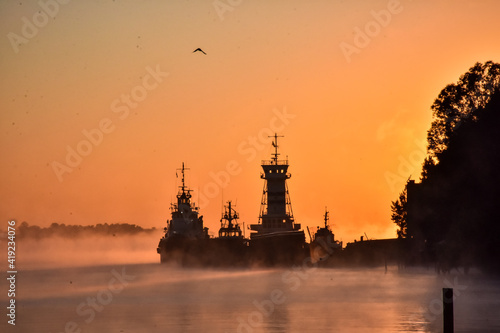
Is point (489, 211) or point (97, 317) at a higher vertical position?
point (489, 211)

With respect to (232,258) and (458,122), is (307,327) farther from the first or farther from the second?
(232,258)

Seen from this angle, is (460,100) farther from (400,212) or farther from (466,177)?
(400,212)

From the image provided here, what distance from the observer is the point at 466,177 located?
8244 cm

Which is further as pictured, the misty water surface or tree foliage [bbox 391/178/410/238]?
tree foliage [bbox 391/178/410/238]

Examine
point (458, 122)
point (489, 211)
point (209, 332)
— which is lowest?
point (209, 332)

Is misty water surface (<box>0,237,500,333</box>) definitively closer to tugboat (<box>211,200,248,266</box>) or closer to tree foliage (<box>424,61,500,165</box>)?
tree foliage (<box>424,61,500,165</box>)

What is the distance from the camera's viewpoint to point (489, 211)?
79.9 m

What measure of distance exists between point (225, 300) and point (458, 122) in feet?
85.6

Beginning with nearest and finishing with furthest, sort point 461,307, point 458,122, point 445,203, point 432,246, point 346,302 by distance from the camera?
point 461,307
point 346,302
point 445,203
point 458,122
point 432,246

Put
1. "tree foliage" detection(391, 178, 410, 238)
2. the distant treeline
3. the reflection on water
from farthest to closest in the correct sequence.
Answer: "tree foliage" detection(391, 178, 410, 238)
the distant treeline
the reflection on water

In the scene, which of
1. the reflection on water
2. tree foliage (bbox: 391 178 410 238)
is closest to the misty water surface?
the reflection on water

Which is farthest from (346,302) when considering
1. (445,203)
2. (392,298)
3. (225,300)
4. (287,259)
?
(287,259)

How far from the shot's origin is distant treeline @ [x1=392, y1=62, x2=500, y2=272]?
80125 millimetres

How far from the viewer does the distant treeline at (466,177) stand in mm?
80125
